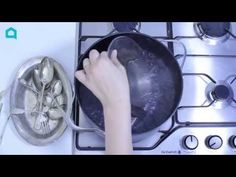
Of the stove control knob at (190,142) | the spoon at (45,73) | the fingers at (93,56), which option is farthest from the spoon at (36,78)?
the stove control knob at (190,142)

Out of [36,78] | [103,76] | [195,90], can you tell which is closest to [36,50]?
[36,78]

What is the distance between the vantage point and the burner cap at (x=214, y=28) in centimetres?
81

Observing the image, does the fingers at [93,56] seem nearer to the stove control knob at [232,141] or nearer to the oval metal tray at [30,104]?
the oval metal tray at [30,104]

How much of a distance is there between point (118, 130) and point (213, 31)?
12.7 inches

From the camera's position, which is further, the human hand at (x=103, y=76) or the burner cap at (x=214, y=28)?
the burner cap at (x=214, y=28)

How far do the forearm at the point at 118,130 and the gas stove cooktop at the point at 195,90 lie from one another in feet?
0.32

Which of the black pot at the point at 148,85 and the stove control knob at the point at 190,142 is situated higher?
the black pot at the point at 148,85

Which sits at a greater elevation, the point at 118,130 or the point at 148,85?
the point at 148,85

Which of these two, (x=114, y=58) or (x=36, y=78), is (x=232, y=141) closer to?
(x=114, y=58)

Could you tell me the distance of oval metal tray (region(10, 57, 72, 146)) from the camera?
727 millimetres

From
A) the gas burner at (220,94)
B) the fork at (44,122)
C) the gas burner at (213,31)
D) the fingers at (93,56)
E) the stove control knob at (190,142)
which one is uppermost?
the gas burner at (213,31)

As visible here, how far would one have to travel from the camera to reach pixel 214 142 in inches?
29.1
